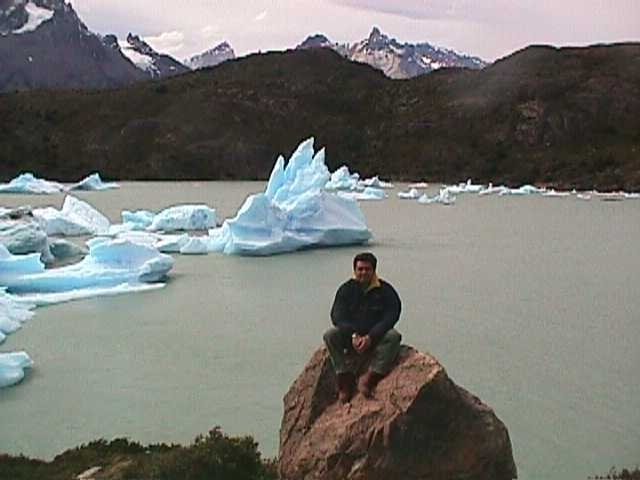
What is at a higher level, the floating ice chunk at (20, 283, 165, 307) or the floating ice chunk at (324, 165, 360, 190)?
the floating ice chunk at (324, 165, 360, 190)

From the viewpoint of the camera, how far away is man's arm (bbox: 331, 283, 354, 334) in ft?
14.6

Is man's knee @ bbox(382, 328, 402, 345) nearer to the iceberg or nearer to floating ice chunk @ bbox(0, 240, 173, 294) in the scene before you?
floating ice chunk @ bbox(0, 240, 173, 294)

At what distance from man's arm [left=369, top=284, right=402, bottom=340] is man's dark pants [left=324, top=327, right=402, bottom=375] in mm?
29

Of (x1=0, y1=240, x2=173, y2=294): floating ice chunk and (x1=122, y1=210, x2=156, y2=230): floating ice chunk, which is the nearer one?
(x1=0, y1=240, x2=173, y2=294): floating ice chunk

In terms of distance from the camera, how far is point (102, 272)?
14.2m

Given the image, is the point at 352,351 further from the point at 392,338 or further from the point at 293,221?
the point at 293,221

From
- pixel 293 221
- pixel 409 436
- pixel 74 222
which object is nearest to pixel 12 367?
pixel 409 436

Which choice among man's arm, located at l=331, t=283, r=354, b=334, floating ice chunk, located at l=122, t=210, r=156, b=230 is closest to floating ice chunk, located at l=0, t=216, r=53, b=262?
floating ice chunk, located at l=122, t=210, r=156, b=230

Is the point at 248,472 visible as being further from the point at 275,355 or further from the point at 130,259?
the point at 130,259

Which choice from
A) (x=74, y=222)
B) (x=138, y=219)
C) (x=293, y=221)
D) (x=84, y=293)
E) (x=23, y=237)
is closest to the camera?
(x=84, y=293)

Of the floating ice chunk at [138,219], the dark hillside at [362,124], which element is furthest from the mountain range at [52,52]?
the floating ice chunk at [138,219]

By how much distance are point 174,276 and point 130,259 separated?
981 mm

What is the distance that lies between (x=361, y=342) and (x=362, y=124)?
192 ft

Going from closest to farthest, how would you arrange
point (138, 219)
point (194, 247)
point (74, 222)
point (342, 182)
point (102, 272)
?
point (102, 272) → point (194, 247) → point (74, 222) → point (138, 219) → point (342, 182)
